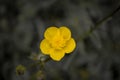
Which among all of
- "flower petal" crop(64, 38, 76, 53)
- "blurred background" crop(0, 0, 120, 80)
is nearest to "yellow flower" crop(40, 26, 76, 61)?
"flower petal" crop(64, 38, 76, 53)

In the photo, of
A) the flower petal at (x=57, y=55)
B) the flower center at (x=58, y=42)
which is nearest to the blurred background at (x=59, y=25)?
the flower center at (x=58, y=42)

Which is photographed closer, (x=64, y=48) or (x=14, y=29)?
(x=64, y=48)

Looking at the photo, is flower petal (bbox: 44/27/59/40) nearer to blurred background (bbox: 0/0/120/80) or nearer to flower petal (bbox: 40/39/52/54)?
flower petal (bbox: 40/39/52/54)

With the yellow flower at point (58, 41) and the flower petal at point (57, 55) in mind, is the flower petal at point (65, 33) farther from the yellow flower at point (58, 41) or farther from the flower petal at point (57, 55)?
the flower petal at point (57, 55)

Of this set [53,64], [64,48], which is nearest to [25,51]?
[53,64]

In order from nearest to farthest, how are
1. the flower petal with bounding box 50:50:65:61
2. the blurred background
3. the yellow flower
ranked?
the flower petal with bounding box 50:50:65:61, the yellow flower, the blurred background

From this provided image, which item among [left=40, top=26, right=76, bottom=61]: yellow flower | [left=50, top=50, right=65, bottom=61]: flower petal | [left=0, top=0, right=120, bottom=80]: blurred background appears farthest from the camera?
[left=0, top=0, right=120, bottom=80]: blurred background

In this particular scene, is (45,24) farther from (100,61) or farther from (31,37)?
(100,61)
